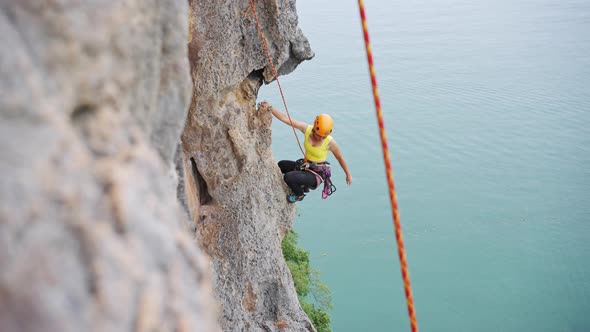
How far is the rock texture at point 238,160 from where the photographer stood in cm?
428

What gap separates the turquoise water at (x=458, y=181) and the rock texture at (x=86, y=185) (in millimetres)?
12093

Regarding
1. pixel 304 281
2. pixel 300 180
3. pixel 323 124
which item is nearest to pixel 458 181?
pixel 304 281

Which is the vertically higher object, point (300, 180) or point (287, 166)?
point (287, 166)

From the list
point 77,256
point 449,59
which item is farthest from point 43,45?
point 449,59

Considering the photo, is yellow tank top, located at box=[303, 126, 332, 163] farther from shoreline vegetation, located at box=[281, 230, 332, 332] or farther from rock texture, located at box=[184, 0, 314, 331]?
shoreline vegetation, located at box=[281, 230, 332, 332]

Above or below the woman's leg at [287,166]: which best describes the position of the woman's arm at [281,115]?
above

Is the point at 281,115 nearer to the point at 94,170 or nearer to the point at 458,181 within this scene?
the point at 94,170

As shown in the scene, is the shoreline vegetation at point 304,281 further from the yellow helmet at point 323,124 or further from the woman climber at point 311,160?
the yellow helmet at point 323,124

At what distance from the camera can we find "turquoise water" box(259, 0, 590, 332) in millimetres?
13320

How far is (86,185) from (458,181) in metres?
17.0

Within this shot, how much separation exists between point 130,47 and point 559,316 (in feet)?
47.9

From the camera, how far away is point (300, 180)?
564cm

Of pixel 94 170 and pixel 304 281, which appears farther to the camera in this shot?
pixel 304 281

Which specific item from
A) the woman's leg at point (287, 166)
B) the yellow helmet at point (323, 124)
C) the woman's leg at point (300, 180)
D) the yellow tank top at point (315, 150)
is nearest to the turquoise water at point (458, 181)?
the woman's leg at point (287, 166)
